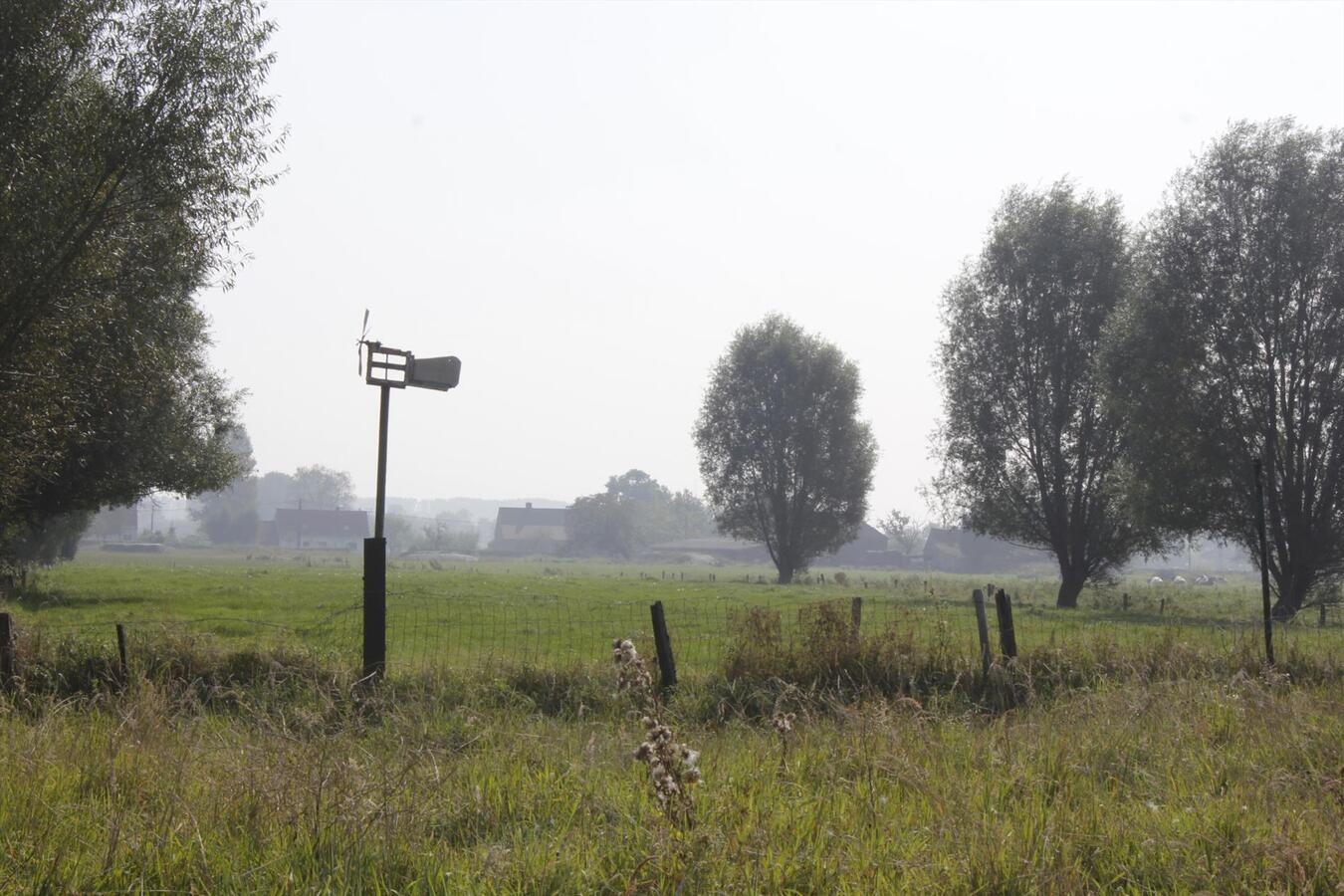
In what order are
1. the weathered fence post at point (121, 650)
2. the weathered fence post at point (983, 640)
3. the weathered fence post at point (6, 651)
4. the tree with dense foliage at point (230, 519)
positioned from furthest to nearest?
the tree with dense foliage at point (230, 519)
the weathered fence post at point (983, 640)
the weathered fence post at point (121, 650)
the weathered fence post at point (6, 651)

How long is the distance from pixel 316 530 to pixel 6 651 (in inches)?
6676

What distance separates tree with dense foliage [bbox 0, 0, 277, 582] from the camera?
15.2 m

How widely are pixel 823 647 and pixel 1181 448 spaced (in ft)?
70.3

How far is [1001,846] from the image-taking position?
16.6ft

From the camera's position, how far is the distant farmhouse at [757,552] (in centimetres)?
14712

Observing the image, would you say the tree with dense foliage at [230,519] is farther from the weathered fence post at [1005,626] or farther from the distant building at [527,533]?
the weathered fence post at [1005,626]

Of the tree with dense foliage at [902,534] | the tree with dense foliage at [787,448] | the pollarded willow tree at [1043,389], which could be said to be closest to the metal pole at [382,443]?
the pollarded willow tree at [1043,389]

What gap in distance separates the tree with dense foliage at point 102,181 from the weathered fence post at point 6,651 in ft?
21.4

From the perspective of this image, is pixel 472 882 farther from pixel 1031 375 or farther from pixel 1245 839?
pixel 1031 375

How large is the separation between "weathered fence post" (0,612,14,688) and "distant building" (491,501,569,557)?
498ft

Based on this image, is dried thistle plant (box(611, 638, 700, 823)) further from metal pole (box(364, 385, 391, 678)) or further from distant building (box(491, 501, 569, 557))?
distant building (box(491, 501, 569, 557))

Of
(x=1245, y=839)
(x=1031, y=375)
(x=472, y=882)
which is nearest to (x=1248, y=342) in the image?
(x=1031, y=375)

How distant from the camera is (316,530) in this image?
563ft

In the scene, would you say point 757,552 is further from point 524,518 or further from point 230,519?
point 230,519
